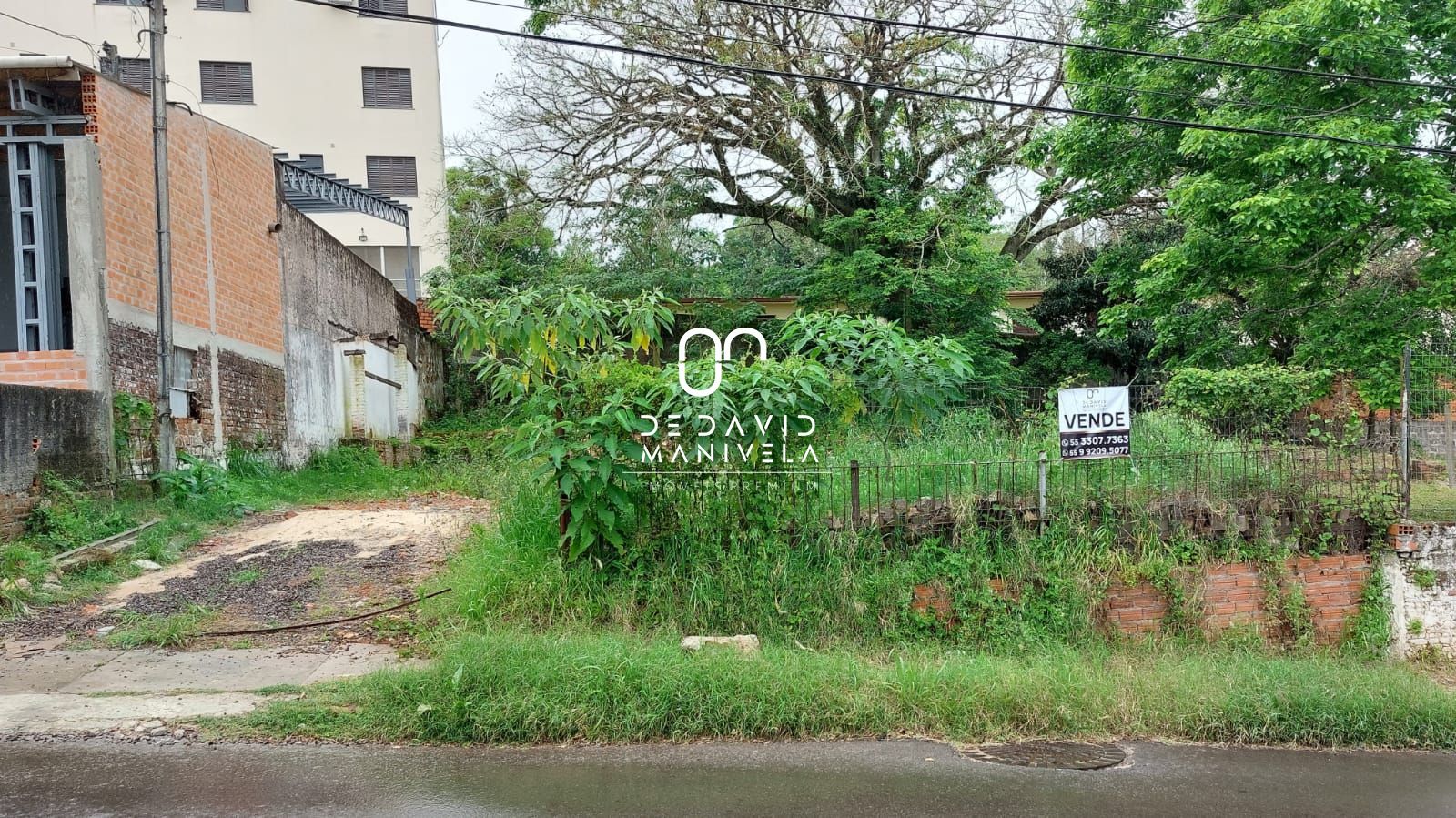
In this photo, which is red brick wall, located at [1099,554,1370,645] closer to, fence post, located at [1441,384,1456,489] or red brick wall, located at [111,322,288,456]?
fence post, located at [1441,384,1456,489]

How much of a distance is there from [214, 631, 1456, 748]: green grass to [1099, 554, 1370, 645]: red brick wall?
1.15 meters

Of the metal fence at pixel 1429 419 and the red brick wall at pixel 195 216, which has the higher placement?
the red brick wall at pixel 195 216

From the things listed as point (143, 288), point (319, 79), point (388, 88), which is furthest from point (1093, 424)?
point (319, 79)

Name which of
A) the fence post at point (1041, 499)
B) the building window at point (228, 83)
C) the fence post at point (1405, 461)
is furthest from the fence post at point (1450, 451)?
the building window at point (228, 83)

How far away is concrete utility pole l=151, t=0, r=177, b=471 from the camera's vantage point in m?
9.93

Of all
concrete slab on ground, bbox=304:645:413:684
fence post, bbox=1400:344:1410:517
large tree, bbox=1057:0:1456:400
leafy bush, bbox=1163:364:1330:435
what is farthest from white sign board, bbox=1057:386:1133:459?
concrete slab on ground, bbox=304:645:413:684

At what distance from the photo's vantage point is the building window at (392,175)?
2450 cm

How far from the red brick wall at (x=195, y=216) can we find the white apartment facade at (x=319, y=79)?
395 inches

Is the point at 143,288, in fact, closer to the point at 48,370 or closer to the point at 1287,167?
the point at 48,370

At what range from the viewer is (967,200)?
1619 cm

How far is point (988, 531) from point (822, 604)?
1443 mm

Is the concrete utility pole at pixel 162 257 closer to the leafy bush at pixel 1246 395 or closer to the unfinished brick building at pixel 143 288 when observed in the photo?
the unfinished brick building at pixel 143 288

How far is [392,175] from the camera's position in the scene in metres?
24.6

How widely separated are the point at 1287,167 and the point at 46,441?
1286 centimetres
